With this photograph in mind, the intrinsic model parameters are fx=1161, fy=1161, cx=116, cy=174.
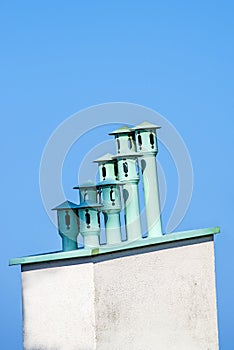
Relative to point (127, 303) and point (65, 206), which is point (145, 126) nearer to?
point (65, 206)

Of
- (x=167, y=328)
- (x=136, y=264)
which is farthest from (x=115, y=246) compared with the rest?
(x=167, y=328)

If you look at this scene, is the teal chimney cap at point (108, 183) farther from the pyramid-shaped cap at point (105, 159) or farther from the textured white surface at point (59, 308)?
the textured white surface at point (59, 308)

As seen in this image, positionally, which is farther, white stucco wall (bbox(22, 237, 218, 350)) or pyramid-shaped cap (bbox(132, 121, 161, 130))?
pyramid-shaped cap (bbox(132, 121, 161, 130))

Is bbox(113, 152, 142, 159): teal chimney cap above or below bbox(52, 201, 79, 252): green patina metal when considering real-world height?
above

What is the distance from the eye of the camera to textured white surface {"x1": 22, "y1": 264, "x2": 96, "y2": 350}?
7027 mm

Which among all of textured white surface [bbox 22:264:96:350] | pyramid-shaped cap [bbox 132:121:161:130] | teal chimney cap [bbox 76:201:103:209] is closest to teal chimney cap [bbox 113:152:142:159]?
pyramid-shaped cap [bbox 132:121:161:130]

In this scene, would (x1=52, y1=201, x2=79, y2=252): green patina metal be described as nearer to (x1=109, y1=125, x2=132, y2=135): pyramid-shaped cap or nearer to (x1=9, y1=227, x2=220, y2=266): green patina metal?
(x1=9, y1=227, x2=220, y2=266): green patina metal

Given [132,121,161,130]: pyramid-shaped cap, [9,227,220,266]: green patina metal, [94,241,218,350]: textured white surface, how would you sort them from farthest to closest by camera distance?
[132,121,161,130]: pyramid-shaped cap
[94,241,218,350]: textured white surface
[9,227,220,266]: green patina metal

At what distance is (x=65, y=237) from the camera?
7500 mm

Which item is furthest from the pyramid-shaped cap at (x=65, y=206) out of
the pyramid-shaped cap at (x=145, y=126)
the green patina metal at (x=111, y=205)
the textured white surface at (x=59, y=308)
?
the pyramid-shaped cap at (x=145, y=126)

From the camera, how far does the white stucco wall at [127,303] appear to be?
7.06m

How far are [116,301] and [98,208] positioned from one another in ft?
2.03

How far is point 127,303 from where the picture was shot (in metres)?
7.40

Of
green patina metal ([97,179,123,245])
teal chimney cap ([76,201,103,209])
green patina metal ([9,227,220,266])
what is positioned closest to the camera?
green patina metal ([9,227,220,266])
